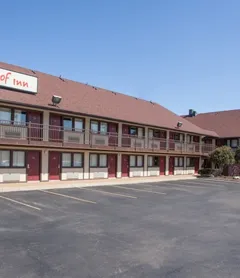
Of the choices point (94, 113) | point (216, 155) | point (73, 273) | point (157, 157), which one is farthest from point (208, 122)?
point (73, 273)

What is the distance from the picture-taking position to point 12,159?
2014 centimetres

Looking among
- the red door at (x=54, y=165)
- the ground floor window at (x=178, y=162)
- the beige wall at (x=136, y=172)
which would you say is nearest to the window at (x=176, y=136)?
the ground floor window at (x=178, y=162)

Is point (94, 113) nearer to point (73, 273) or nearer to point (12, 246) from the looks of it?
point (12, 246)

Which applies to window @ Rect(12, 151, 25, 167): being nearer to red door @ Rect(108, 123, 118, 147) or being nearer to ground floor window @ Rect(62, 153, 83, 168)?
ground floor window @ Rect(62, 153, 83, 168)

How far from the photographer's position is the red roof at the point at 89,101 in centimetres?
2094

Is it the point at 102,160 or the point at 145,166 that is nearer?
the point at 102,160

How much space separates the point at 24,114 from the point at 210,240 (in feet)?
52.7

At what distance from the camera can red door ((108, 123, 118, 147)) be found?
25809mm

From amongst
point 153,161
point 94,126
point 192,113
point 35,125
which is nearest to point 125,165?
point 153,161

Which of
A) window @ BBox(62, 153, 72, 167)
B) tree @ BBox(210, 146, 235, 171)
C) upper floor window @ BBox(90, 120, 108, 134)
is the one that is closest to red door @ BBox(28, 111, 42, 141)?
window @ BBox(62, 153, 72, 167)

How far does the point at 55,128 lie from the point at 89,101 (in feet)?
17.4

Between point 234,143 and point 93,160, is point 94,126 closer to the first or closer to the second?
point 93,160

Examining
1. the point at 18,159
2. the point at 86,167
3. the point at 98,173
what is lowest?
the point at 98,173

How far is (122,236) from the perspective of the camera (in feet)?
27.3
